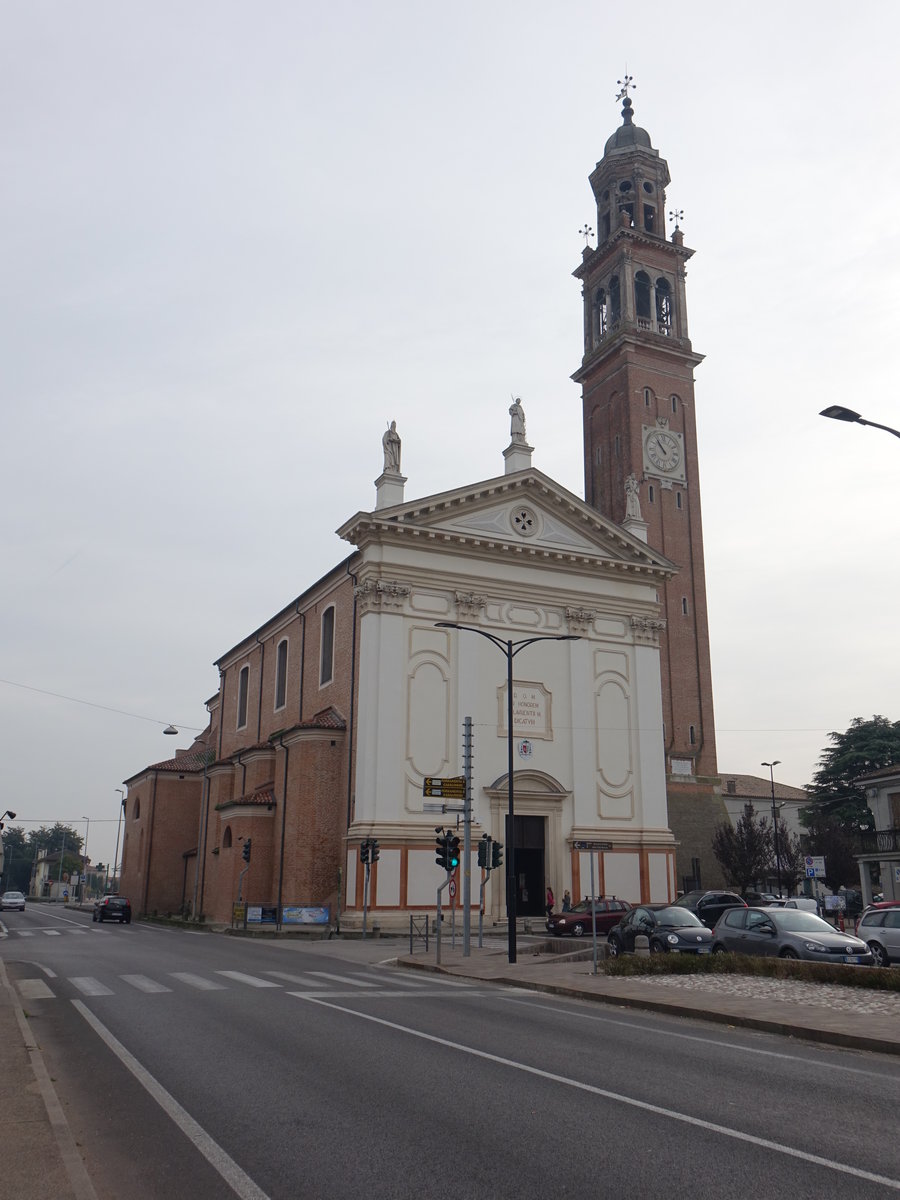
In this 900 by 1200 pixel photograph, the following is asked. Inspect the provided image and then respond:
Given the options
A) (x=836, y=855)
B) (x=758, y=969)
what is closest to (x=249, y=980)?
(x=758, y=969)

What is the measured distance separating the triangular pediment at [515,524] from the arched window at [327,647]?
524cm

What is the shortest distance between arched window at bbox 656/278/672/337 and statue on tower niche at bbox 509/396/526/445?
2205 centimetres

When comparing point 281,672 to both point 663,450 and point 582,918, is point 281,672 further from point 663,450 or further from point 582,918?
point 663,450

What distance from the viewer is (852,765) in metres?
74.3

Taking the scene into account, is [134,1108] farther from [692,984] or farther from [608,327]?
[608,327]

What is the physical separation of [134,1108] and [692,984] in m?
12.4

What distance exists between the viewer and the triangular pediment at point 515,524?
40.0 meters

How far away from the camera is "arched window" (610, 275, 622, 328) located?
63.6 meters

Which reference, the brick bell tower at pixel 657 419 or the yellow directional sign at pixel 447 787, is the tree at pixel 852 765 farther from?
the yellow directional sign at pixel 447 787

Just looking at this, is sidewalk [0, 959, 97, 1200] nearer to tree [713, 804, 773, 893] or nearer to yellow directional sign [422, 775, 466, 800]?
yellow directional sign [422, 775, 466, 800]

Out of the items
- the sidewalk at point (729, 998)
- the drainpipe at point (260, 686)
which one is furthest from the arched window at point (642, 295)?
the sidewalk at point (729, 998)

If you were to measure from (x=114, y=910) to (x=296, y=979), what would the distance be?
33944 millimetres

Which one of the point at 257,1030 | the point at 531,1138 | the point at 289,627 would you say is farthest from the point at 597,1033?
the point at 289,627

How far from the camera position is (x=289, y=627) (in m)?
50.0
